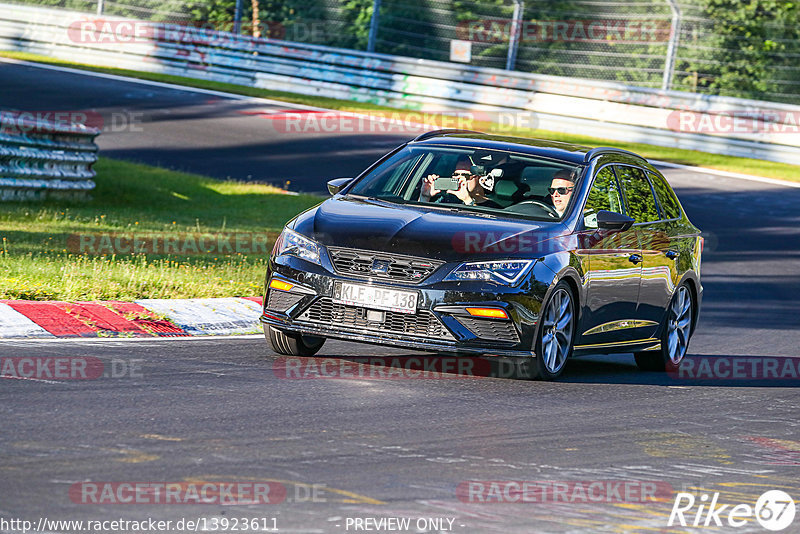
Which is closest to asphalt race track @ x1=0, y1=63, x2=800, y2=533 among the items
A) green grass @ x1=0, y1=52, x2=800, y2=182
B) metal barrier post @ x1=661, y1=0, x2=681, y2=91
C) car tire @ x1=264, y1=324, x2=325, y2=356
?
car tire @ x1=264, y1=324, x2=325, y2=356

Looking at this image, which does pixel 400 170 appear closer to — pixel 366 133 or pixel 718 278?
pixel 718 278

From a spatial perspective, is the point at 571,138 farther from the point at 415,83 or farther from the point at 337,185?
the point at 337,185

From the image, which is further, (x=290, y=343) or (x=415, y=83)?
(x=415, y=83)

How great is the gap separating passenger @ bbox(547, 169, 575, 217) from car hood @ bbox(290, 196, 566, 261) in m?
0.32

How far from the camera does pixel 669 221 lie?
11102mm

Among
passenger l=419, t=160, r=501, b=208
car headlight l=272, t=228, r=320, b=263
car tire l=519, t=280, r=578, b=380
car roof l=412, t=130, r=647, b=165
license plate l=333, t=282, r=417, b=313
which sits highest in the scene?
car roof l=412, t=130, r=647, b=165

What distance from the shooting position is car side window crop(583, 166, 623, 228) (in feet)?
32.2

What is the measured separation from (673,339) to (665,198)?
1.19 m

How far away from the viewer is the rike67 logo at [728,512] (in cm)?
593

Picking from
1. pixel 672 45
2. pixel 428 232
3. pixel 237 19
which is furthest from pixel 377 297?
pixel 237 19

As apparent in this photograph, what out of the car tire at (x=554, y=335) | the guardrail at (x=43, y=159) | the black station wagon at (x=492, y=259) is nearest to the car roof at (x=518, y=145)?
the black station wagon at (x=492, y=259)

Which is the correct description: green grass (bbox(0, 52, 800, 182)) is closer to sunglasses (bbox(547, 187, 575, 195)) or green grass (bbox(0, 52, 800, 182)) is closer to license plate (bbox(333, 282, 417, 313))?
sunglasses (bbox(547, 187, 575, 195))

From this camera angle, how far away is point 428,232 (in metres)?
8.85

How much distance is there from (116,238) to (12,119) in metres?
2.82
